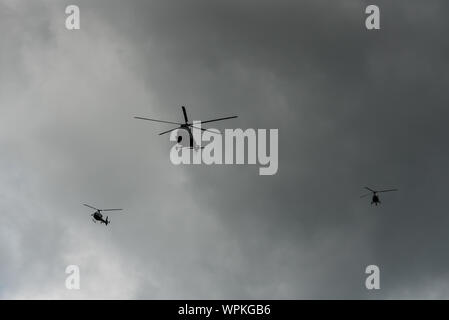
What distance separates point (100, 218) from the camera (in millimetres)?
Answer: 157750
